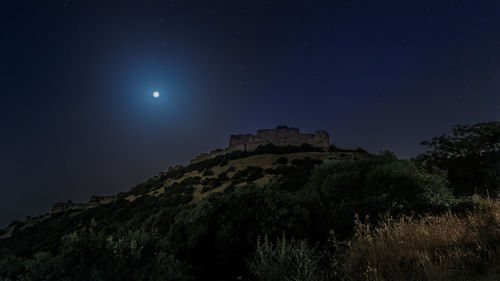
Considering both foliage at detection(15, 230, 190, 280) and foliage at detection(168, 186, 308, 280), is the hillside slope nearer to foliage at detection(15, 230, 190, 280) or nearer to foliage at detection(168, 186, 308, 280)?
foliage at detection(168, 186, 308, 280)

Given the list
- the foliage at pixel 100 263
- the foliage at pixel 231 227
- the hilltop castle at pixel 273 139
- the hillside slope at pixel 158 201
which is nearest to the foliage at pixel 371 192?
the foliage at pixel 231 227

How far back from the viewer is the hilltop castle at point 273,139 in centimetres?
8081

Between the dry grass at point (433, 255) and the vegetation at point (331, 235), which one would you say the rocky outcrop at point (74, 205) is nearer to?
the vegetation at point (331, 235)

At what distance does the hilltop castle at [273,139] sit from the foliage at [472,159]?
65.7 metres

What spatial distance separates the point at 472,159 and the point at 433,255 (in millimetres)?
14370

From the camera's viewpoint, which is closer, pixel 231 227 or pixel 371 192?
pixel 231 227

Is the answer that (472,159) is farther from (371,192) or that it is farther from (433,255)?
(433,255)

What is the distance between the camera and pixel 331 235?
688 centimetres

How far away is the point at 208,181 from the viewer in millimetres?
42688

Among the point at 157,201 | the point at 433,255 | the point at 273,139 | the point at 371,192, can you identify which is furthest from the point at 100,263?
the point at 273,139

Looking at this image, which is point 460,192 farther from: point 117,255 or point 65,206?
point 65,206

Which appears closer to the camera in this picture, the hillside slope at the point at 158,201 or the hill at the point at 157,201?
the hill at the point at 157,201

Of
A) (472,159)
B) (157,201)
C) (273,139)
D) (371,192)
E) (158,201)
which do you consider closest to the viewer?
(371,192)

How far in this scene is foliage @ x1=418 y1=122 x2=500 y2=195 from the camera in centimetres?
→ 1215
